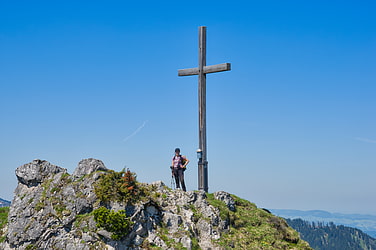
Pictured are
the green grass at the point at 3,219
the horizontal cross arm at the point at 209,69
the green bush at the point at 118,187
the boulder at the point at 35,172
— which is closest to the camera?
the green bush at the point at 118,187

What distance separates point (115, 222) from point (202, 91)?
1079 centimetres

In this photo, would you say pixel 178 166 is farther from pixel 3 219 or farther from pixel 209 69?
pixel 3 219

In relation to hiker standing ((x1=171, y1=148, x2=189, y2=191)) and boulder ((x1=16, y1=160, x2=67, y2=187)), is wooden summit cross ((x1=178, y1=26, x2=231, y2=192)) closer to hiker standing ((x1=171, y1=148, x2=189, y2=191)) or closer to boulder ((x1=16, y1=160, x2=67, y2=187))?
hiker standing ((x1=171, y1=148, x2=189, y2=191))

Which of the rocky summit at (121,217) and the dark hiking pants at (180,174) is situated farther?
the dark hiking pants at (180,174)

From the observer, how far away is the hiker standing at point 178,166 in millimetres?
24125

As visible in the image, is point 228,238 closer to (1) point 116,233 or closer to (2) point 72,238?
(1) point 116,233

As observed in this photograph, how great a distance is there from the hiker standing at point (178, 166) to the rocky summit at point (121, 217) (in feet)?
4.29

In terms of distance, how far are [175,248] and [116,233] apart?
9.44ft

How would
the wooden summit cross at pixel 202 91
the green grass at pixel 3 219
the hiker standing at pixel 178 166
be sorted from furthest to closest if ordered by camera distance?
the wooden summit cross at pixel 202 91 → the hiker standing at pixel 178 166 → the green grass at pixel 3 219

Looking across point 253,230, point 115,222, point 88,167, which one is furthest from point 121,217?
point 253,230

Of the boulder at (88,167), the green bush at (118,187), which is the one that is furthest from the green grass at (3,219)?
the green bush at (118,187)

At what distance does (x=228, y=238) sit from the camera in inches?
817

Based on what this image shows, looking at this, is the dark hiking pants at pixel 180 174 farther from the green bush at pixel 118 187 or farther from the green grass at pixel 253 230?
the green bush at pixel 118 187

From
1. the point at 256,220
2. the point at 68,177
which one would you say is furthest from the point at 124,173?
the point at 256,220
